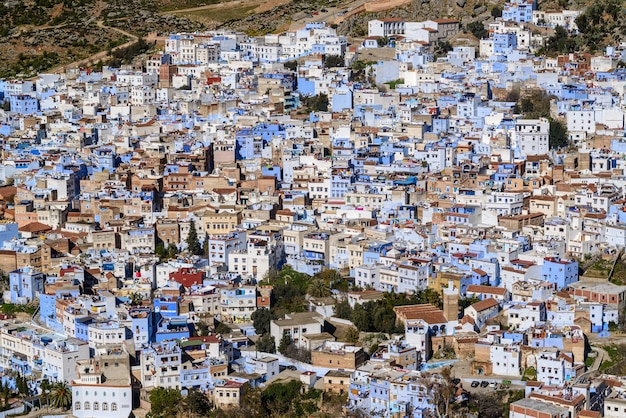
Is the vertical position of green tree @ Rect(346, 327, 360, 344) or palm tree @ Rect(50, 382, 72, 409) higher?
green tree @ Rect(346, 327, 360, 344)

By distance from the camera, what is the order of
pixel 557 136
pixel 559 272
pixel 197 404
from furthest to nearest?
1. pixel 557 136
2. pixel 559 272
3. pixel 197 404

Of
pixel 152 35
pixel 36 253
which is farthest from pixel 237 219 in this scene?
pixel 152 35

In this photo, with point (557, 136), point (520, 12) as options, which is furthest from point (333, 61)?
point (557, 136)

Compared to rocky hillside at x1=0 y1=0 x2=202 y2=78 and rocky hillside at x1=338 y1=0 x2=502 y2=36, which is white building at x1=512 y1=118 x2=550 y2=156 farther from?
rocky hillside at x1=0 y1=0 x2=202 y2=78

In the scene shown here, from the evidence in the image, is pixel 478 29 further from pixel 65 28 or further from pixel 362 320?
pixel 362 320

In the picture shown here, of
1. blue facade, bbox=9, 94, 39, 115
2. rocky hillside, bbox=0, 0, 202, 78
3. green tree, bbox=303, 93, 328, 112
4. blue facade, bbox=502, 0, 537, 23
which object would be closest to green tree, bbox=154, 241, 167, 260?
green tree, bbox=303, 93, 328, 112
